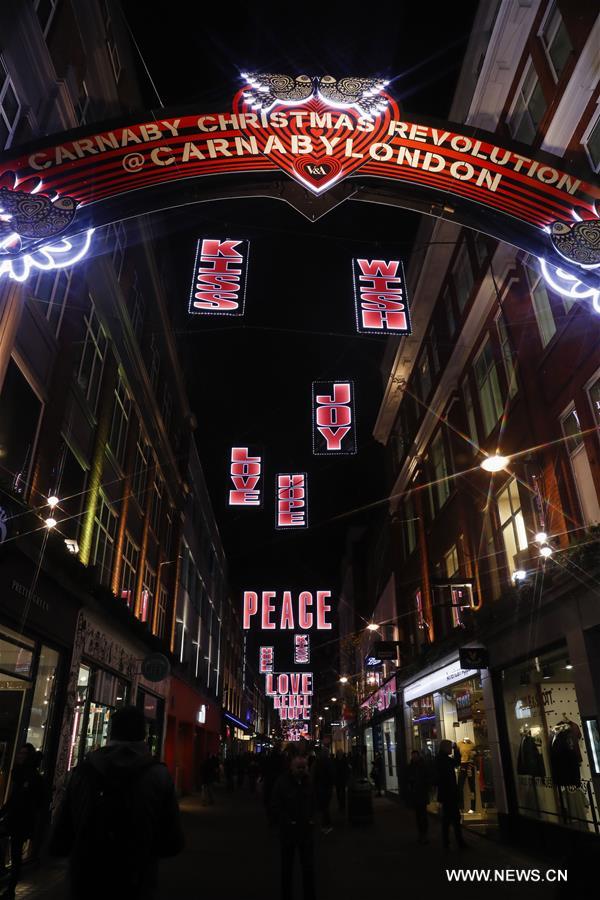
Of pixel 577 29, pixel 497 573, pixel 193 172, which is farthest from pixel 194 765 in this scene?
pixel 577 29

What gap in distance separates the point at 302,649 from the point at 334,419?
39068 millimetres

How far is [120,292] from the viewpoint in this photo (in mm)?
18703

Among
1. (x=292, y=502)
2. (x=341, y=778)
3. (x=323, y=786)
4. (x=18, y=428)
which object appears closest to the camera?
(x=18, y=428)

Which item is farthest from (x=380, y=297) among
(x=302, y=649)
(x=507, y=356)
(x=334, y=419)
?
(x=302, y=649)

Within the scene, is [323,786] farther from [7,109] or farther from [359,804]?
[7,109]

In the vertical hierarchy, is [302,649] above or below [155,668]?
above

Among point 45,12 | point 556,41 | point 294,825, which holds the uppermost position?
point 556,41

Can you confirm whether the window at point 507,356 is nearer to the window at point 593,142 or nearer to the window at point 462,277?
the window at point 462,277

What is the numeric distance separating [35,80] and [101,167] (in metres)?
3.72

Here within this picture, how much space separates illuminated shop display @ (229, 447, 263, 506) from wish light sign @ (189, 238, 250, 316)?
9.70 metres

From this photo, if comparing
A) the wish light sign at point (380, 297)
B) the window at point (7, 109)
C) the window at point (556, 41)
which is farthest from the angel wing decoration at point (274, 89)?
the window at point (556, 41)

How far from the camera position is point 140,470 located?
2400 centimetres

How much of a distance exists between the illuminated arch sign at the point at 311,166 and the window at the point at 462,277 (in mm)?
10370

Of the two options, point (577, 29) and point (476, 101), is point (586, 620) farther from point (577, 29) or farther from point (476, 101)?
point (476, 101)
